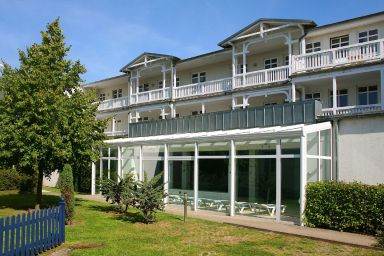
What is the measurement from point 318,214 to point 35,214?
9885 mm

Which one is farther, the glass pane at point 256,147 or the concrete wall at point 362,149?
the concrete wall at point 362,149

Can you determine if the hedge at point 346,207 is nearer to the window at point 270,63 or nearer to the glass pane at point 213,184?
the glass pane at point 213,184

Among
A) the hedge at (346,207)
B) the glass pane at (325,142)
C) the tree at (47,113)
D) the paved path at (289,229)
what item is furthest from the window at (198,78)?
the hedge at (346,207)

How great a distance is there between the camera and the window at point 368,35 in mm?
22445

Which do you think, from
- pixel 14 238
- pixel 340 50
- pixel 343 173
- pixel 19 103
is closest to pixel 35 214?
pixel 14 238

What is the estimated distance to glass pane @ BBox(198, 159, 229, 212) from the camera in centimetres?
1895

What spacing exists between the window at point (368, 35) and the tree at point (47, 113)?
15.5 meters

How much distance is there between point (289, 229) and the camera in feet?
46.8

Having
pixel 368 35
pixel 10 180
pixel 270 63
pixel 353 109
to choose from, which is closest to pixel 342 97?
pixel 353 109

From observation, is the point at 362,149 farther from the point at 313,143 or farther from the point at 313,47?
the point at 313,47

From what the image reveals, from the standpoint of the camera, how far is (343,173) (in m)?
18.9

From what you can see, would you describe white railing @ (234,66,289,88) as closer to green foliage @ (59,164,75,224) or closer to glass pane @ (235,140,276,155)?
glass pane @ (235,140,276,155)

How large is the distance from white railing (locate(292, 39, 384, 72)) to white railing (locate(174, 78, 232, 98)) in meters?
Result: 6.15

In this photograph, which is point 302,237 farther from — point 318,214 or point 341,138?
point 341,138
